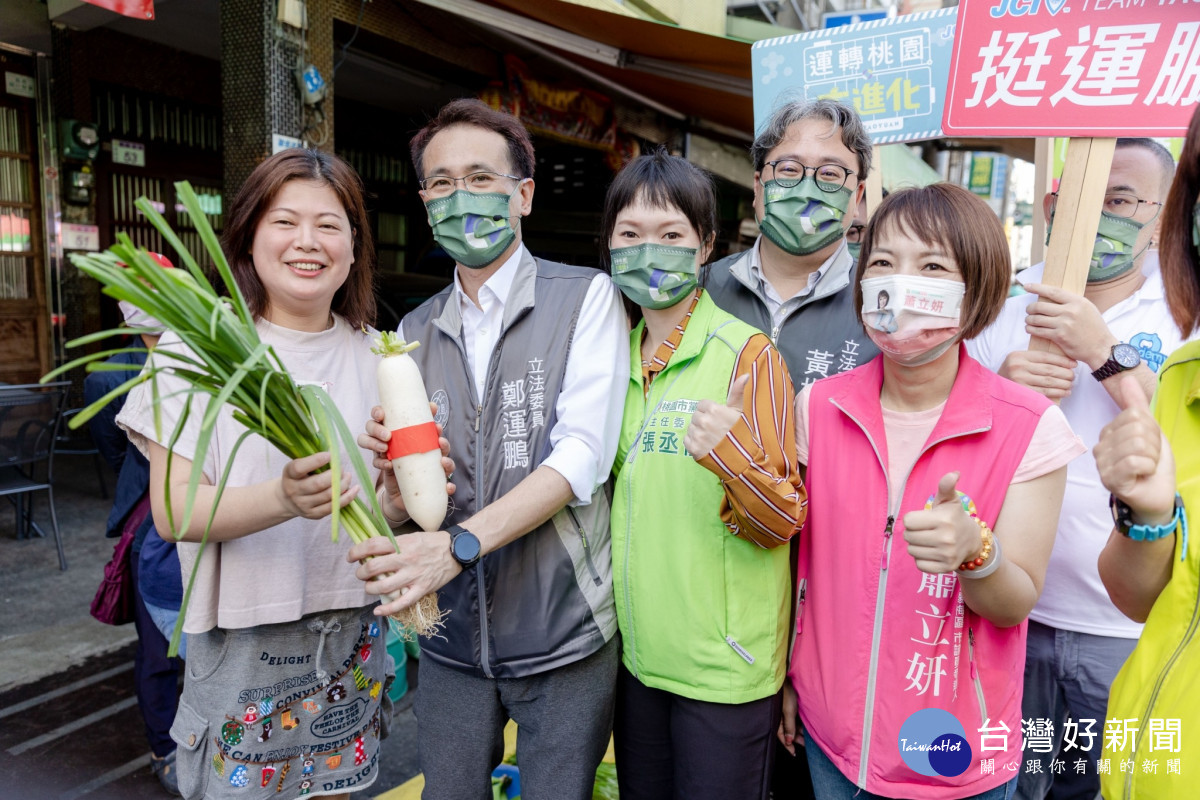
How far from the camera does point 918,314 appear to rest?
64.7 inches

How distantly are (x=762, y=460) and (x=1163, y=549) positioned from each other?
74cm

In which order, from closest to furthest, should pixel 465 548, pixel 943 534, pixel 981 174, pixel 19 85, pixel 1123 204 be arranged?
pixel 943 534
pixel 465 548
pixel 1123 204
pixel 19 85
pixel 981 174

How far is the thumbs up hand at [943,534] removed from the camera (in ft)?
4.49

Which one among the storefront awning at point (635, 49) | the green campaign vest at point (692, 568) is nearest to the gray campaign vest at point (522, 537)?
the green campaign vest at point (692, 568)

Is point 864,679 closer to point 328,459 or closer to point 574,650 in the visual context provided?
point 574,650

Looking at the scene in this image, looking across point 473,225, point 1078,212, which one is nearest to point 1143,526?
point 1078,212

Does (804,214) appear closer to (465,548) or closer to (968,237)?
(968,237)

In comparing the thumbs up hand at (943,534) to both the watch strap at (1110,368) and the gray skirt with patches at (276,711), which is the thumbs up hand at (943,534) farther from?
the gray skirt with patches at (276,711)

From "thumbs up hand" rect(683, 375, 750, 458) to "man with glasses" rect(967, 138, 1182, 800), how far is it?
3.07ft

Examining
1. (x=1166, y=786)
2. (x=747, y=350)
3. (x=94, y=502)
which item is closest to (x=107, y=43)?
(x=94, y=502)

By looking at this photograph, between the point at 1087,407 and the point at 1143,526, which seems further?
the point at 1087,407

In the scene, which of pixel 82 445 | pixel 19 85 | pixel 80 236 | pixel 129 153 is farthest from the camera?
pixel 129 153

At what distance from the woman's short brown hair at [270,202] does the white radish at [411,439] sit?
49 cm

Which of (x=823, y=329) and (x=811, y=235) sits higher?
(x=811, y=235)
